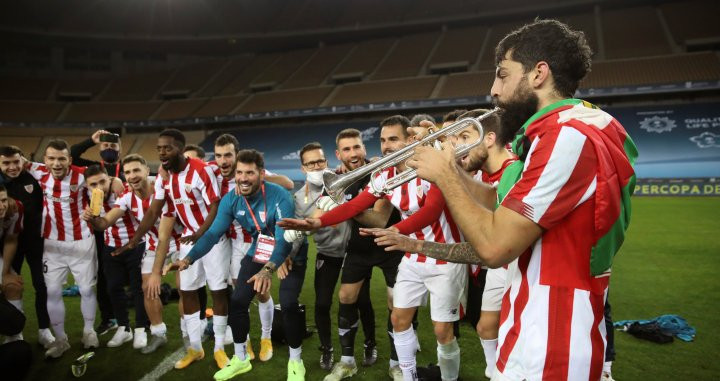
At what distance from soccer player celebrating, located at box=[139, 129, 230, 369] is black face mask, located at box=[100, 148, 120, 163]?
43.9 inches

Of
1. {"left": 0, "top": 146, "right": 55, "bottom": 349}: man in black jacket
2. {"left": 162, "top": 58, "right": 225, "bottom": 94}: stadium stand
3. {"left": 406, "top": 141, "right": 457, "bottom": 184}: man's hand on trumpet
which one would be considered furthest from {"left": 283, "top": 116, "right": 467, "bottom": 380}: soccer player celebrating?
{"left": 162, "top": 58, "right": 225, "bottom": 94}: stadium stand

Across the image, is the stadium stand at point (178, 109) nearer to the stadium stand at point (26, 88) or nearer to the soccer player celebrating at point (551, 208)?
the stadium stand at point (26, 88)

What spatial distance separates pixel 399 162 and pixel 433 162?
0.67 m

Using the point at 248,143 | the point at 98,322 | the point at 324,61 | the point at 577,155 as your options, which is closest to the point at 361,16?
the point at 324,61

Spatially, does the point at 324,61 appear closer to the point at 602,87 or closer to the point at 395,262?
the point at 602,87

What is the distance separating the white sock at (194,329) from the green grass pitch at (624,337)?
0.21m

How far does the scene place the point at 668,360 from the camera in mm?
3924

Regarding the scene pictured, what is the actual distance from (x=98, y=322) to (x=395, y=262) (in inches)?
164

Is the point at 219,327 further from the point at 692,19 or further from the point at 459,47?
the point at 692,19

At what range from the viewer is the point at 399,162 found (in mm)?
2264

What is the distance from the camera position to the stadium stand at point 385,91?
26.9 m

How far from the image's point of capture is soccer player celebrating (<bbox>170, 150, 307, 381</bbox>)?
3.73 meters

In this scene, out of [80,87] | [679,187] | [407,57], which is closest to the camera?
[679,187]

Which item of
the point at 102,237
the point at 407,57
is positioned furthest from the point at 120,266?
the point at 407,57
